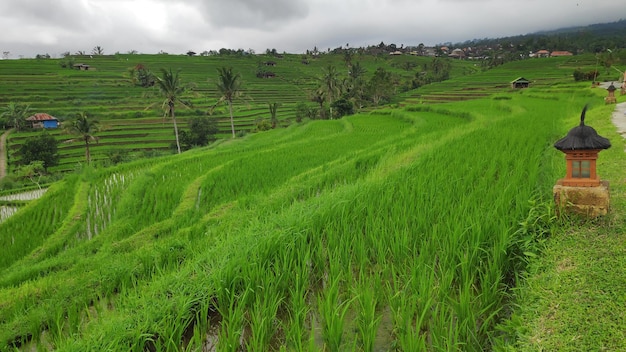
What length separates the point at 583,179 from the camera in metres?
2.99

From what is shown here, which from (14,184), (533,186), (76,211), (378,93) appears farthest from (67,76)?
(533,186)

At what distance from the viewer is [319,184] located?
615cm

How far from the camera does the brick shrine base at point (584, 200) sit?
2.99 metres

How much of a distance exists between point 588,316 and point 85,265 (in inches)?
202

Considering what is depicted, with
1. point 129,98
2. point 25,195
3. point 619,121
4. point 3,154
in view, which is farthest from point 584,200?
point 129,98

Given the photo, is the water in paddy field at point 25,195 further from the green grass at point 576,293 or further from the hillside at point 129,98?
the green grass at point 576,293

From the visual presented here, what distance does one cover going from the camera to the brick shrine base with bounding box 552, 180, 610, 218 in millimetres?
2992

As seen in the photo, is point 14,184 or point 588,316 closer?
point 588,316

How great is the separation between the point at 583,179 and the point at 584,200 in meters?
0.19

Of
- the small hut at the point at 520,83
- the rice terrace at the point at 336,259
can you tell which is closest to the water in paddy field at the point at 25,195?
the rice terrace at the point at 336,259

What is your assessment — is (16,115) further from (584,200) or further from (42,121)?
(584,200)

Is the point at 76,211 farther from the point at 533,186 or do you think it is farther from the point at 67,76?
the point at 67,76

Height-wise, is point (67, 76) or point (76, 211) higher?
point (67, 76)

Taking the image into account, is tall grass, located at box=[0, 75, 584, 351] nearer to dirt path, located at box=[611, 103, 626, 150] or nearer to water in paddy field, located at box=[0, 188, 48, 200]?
dirt path, located at box=[611, 103, 626, 150]
